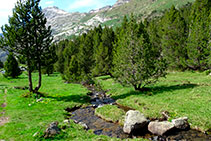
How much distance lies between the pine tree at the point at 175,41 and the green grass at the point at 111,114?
37.4 metres

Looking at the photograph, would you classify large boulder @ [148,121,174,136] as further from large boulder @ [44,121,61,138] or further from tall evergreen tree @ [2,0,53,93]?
tall evergreen tree @ [2,0,53,93]

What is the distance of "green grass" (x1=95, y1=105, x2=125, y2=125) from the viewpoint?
19.4 meters

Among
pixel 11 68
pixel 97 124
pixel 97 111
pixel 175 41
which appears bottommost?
pixel 97 124

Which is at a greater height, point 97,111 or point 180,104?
point 180,104

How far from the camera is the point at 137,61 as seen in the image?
27.6m

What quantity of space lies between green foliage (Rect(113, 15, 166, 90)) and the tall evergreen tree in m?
16.5

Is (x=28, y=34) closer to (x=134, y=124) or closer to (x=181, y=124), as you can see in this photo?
(x=134, y=124)

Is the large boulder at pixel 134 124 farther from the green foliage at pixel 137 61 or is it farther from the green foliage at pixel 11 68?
the green foliage at pixel 11 68

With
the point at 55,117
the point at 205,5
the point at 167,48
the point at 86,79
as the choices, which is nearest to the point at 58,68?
the point at 86,79

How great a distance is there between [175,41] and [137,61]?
33.3 m

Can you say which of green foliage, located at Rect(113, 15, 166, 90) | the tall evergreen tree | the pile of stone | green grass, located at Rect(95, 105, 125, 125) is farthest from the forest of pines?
the tall evergreen tree

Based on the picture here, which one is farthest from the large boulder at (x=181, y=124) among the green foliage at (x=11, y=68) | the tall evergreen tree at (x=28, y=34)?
the green foliage at (x=11, y=68)

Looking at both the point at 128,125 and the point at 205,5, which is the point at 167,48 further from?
the point at 128,125

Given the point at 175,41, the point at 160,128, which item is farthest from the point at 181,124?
the point at 175,41
